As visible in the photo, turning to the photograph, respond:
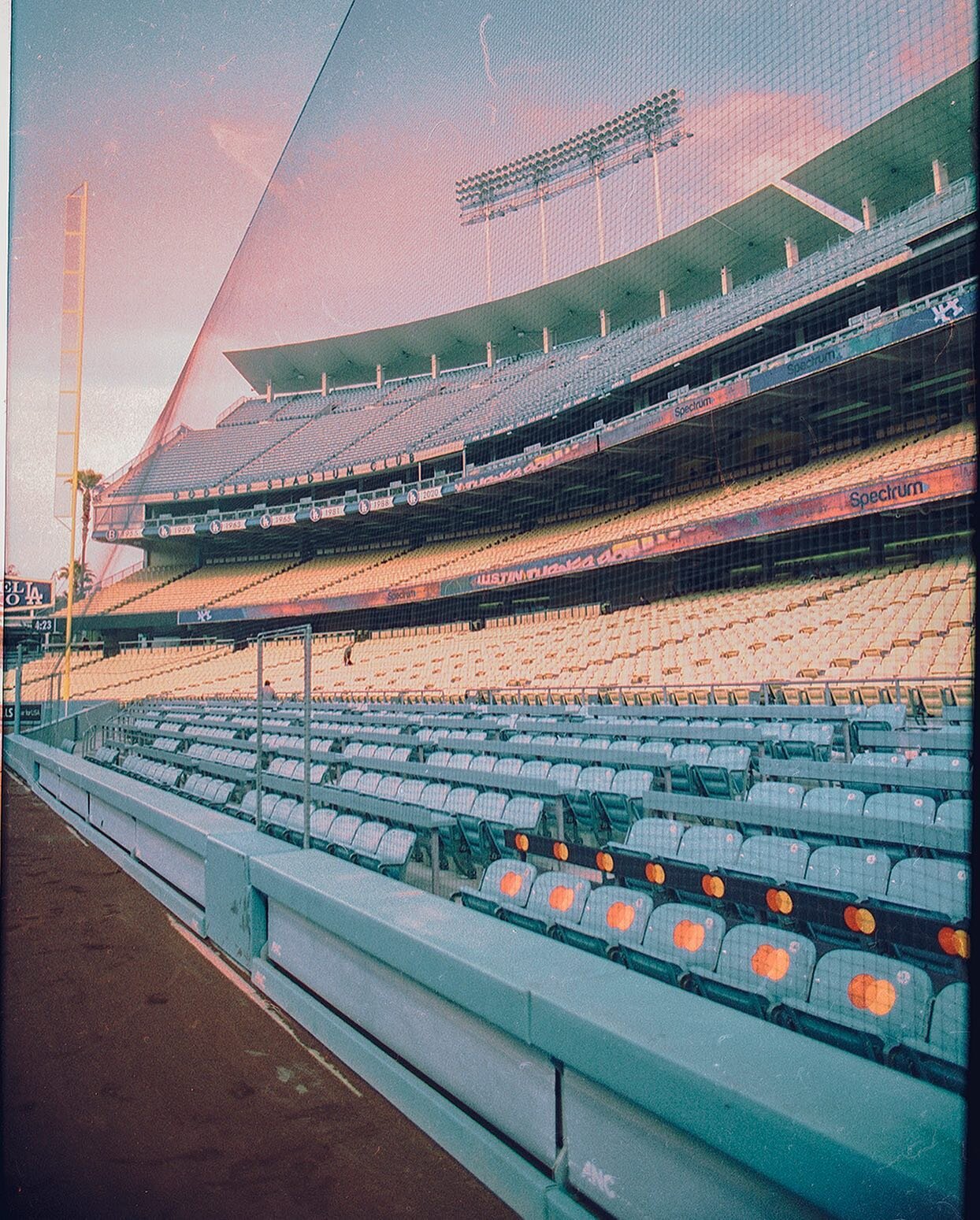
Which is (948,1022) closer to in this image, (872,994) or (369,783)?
(872,994)

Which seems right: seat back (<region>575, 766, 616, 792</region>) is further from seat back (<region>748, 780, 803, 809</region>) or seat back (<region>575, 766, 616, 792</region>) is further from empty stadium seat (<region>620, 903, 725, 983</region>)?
empty stadium seat (<region>620, 903, 725, 983</region>)

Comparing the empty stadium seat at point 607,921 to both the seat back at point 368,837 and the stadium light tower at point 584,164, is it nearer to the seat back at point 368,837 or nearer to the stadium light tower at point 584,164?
the seat back at point 368,837

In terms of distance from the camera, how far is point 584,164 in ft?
54.0

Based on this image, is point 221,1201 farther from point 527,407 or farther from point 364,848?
point 527,407

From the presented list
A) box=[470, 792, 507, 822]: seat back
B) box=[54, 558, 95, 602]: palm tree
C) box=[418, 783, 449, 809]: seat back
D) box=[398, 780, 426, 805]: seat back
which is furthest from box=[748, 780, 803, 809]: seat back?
box=[54, 558, 95, 602]: palm tree

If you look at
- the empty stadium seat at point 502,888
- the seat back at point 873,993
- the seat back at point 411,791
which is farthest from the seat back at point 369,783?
the seat back at point 873,993

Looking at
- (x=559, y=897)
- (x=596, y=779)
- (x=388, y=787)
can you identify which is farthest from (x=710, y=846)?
(x=388, y=787)

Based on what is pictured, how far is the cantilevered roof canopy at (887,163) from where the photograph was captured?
14.1 meters

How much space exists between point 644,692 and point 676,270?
15.0 m

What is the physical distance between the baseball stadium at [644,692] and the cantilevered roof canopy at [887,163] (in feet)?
0.41

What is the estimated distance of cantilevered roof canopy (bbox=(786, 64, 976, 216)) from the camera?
555 inches

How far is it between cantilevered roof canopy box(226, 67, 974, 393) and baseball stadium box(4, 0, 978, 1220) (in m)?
0.17

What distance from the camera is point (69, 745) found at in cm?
1230

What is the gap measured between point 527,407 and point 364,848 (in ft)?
63.6
